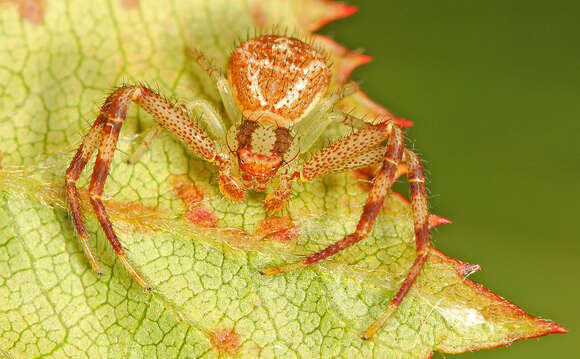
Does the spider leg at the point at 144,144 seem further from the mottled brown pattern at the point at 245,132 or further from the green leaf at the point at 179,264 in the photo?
the mottled brown pattern at the point at 245,132

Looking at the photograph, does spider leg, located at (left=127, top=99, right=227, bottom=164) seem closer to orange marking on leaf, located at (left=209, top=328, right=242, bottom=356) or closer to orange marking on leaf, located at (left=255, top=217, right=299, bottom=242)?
orange marking on leaf, located at (left=255, top=217, right=299, bottom=242)

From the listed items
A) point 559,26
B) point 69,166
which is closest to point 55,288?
point 69,166

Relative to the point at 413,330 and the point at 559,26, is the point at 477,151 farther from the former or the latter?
the point at 413,330

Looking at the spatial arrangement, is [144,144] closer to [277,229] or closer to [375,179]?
[277,229]

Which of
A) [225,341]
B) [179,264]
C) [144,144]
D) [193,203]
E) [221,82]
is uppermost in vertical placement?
[221,82]

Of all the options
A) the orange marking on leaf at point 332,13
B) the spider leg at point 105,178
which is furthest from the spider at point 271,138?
the orange marking on leaf at point 332,13

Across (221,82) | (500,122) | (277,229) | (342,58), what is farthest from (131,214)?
(500,122)
